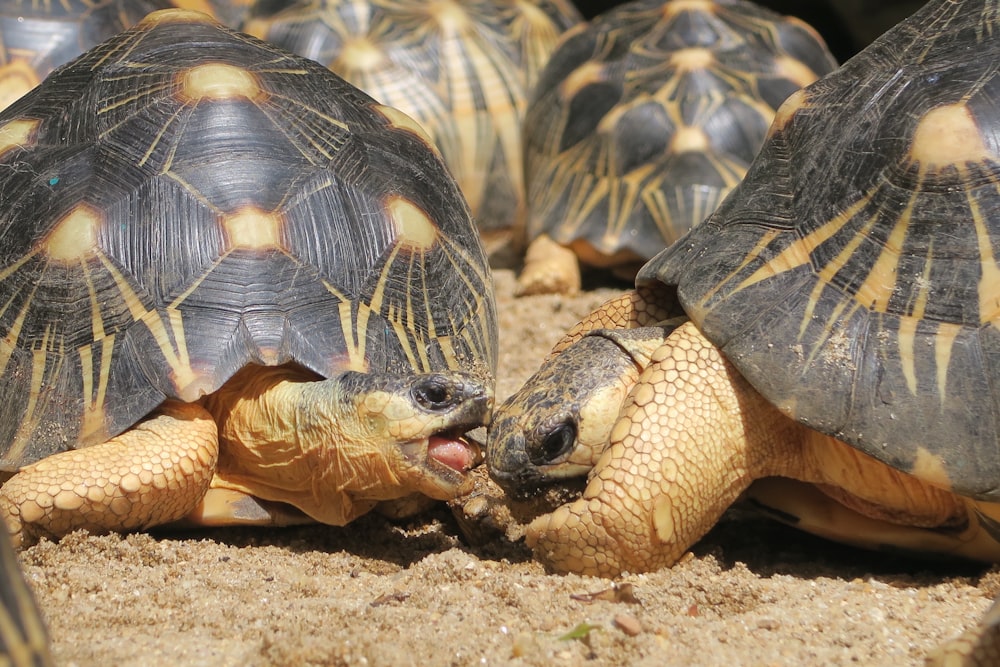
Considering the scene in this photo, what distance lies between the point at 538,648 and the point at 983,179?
1.55m

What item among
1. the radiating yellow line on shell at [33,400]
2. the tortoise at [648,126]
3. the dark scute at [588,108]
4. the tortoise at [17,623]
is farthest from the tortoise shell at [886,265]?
the dark scute at [588,108]

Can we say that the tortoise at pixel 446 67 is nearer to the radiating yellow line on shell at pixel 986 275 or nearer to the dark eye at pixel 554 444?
the dark eye at pixel 554 444

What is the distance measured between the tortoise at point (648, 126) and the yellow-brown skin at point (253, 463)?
2592mm

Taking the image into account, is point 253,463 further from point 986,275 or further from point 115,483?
point 986,275

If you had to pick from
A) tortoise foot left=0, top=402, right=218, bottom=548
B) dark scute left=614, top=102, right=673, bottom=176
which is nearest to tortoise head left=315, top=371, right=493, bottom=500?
tortoise foot left=0, top=402, right=218, bottom=548

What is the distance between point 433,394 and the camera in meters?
2.70

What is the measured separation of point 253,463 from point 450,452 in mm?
549

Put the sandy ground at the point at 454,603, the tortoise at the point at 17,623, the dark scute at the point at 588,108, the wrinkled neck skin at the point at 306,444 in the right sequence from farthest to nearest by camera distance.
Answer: the dark scute at the point at 588,108, the wrinkled neck skin at the point at 306,444, the sandy ground at the point at 454,603, the tortoise at the point at 17,623

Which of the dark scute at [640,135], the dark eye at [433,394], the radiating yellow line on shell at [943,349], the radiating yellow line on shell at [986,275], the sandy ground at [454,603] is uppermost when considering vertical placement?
the dark scute at [640,135]

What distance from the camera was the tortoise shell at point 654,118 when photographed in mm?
5293

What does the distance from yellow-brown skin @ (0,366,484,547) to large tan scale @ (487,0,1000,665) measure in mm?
246

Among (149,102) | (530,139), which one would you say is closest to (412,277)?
(149,102)

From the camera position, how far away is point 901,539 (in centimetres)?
288

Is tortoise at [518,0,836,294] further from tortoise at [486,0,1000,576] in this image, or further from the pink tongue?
the pink tongue
